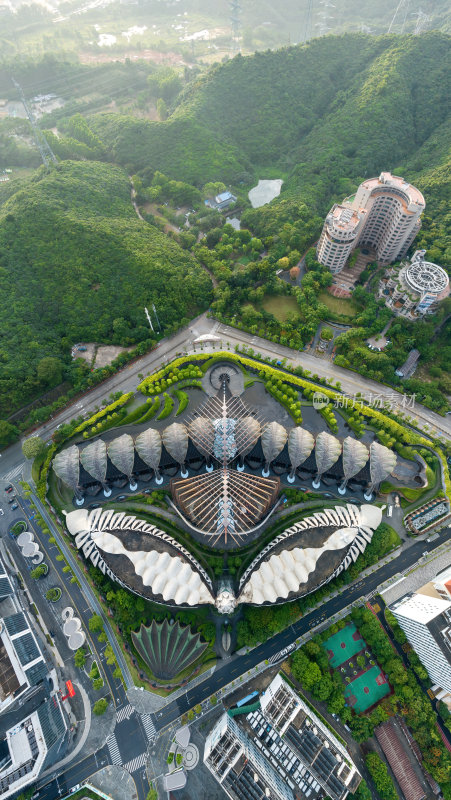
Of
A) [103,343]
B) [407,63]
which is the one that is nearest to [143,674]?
[103,343]

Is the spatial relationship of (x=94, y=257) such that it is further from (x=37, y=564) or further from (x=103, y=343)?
(x=37, y=564)

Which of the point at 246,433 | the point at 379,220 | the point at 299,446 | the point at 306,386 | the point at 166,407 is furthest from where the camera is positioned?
the point at 379,220

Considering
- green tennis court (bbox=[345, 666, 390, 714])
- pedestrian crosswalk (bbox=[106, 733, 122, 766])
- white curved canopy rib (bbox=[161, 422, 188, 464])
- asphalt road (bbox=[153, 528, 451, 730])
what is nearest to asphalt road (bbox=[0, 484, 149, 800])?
pedestrian crosswalk (bbox=[106, 733, 122, 766])

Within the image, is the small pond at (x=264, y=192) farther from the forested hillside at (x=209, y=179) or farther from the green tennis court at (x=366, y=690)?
the green tennis court at (x=366, y=690)

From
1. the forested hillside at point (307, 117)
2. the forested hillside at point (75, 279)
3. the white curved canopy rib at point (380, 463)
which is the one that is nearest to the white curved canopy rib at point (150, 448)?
the forested hillside at point (75, 279)

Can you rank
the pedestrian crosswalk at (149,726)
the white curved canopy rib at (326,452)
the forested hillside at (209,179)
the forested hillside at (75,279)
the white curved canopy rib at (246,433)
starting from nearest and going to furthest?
the pedestrian crosswalk at (149,726) → the white curved canopy rib at (326,452) → the white curved canopy rib at (246,433) → the forested hillside at (75,279) → the forested hillside at (209,179)

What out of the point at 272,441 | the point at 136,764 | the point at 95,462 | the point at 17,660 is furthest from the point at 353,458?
the point at 17,660

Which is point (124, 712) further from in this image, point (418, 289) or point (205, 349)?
point (418, 289)

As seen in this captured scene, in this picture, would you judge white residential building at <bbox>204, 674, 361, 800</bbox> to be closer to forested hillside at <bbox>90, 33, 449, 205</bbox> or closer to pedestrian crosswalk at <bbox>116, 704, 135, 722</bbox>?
pedestrian crosswalk at <bbox>116, 704, 135, 722</bbox>
